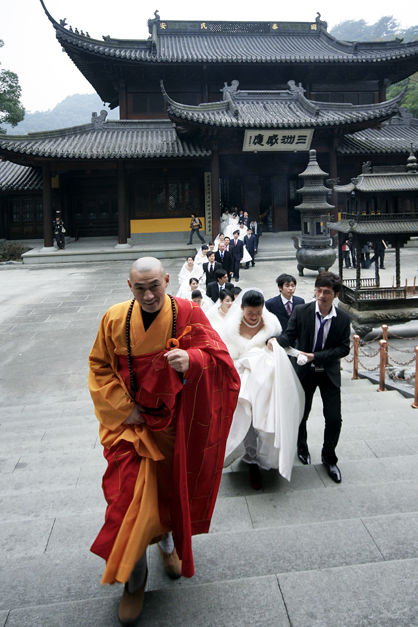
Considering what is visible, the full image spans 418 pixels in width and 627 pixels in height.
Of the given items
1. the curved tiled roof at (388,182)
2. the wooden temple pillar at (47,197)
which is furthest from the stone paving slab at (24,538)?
the wooden temple pillar at (47,197)

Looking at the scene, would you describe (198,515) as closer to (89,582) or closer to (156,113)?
(89,582)

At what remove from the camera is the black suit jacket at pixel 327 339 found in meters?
3.51

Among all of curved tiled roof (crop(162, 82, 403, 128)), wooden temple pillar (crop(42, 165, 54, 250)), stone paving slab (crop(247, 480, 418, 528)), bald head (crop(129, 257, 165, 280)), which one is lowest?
stone paving slab (crop(247, 480, 418, 528))

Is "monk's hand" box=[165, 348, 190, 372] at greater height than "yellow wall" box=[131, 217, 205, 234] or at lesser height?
lesser

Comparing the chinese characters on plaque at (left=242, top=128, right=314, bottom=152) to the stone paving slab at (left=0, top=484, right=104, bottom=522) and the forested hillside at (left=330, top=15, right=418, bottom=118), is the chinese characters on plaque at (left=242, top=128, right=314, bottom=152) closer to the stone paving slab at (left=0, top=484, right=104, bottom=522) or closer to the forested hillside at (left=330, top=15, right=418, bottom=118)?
the stone paving slab at (left=0, top=484, right=104, bottom=522)

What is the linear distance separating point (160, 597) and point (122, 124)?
68.0 ft

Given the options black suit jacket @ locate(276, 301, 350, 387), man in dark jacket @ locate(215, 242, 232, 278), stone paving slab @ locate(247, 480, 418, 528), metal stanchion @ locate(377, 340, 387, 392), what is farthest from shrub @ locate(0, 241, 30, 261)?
stone paving slab @ locate(247, 480, 418, 528)

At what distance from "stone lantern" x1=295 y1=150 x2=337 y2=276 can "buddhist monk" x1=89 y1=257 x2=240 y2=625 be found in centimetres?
1175

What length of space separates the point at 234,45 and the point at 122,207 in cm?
1009

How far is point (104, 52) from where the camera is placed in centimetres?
1934

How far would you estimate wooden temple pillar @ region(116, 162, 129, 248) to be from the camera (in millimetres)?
19000

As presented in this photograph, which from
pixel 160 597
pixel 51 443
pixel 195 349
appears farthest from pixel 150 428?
pixel 51 443

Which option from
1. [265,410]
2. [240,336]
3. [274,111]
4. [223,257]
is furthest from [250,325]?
[274,111]

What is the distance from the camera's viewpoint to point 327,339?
11.7ft
